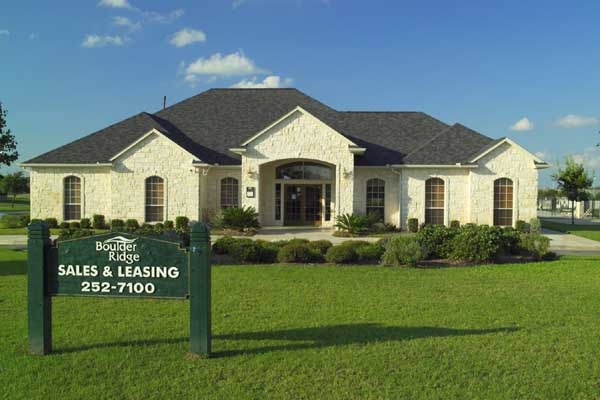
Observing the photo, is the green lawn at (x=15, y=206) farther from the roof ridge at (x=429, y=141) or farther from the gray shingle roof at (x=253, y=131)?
the roof ridge at (x=429, y=141)

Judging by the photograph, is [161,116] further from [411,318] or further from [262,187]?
[411,318]

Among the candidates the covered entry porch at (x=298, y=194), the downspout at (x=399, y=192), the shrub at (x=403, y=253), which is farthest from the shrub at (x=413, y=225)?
the shrub at (x=403, y=253)

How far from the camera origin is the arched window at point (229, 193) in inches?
998

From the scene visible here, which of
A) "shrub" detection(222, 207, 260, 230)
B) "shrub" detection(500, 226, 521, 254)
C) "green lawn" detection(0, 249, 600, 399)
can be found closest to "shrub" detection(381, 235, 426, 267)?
"green lawn" detection(0, 249, 600, 399)

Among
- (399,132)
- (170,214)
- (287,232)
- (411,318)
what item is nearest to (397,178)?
(399,132)

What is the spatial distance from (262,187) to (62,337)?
64.0 ft

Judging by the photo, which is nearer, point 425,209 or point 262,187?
point 425,209

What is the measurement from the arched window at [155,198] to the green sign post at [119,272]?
18504 mm

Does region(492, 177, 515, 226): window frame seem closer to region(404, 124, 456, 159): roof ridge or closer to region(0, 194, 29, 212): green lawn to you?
region(404, 124, 456, 159): roof ridge

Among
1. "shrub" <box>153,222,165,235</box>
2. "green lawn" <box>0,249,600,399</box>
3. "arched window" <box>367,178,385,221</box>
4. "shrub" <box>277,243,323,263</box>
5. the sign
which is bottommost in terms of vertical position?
"green lawn" <box>0,249,600,399</box>

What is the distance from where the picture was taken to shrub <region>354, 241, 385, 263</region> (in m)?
13.4

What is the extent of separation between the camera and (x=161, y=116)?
28766mm

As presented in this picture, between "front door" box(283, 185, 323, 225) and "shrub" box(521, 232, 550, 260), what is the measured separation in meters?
13.5

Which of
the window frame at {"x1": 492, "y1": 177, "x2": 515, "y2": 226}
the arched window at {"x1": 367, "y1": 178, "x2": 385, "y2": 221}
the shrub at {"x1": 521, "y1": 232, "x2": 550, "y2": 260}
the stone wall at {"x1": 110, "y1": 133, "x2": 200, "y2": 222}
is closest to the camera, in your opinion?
the shrub at {"x1": 521, "y1": 232, "x2": 550, "y2": 260}
